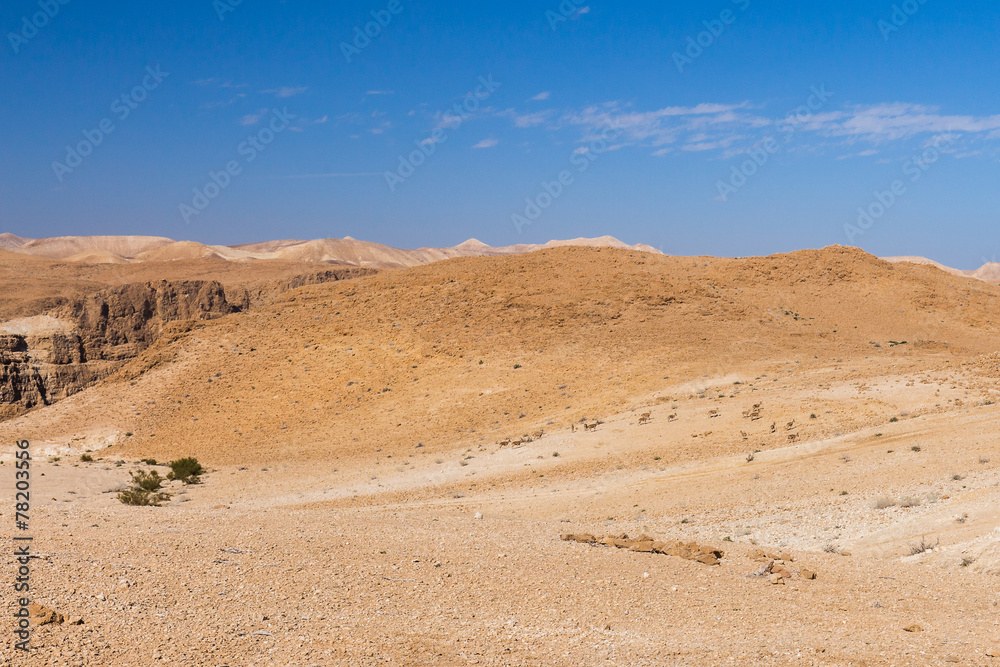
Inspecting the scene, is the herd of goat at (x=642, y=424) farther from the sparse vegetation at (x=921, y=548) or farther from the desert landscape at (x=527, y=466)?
the sparse vegetation at (x=921, y=548)

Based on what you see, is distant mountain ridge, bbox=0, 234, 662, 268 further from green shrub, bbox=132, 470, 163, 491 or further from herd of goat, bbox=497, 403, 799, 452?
green shrub, bbox=132, 470, 163, 491

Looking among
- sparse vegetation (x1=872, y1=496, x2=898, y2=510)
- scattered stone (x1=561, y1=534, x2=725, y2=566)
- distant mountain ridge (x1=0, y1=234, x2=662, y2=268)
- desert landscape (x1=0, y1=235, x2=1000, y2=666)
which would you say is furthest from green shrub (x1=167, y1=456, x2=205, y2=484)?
distant mountain ridge (x1=0, y1=234, x2=662, y2=268)

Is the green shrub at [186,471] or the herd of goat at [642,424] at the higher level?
the herd of goat at [642,424]

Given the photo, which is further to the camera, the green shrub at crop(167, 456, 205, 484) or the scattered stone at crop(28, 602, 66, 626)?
the green shrub at crop(167, 456, 205, 484)

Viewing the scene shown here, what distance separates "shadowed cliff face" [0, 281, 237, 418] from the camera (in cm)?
2641

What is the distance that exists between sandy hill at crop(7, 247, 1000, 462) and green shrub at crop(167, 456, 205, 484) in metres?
1.68

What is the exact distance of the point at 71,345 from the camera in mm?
28562

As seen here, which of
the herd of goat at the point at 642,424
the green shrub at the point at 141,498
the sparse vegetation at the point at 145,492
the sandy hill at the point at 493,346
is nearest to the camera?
the green shrub at the point at 141,498

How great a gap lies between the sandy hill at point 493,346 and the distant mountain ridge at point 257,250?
201 feet

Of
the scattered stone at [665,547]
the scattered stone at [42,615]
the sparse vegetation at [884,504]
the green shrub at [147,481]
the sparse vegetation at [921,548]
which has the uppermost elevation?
the scattered stone at [42,615]

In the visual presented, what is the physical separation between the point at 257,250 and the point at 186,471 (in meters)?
138

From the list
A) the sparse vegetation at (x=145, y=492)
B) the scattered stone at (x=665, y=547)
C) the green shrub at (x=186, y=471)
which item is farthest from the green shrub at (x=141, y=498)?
the scattered stone at (x=665, y=547)

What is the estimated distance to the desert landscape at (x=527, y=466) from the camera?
6043 millimetres

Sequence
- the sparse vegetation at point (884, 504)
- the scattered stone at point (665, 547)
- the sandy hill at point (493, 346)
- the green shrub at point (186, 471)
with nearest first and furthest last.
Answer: the scattered stone at point (665, 547) < the sparse vegetation at point (884, 504) < the green shrub at point (186, 471) < the sandy hill at point (493, 346)
